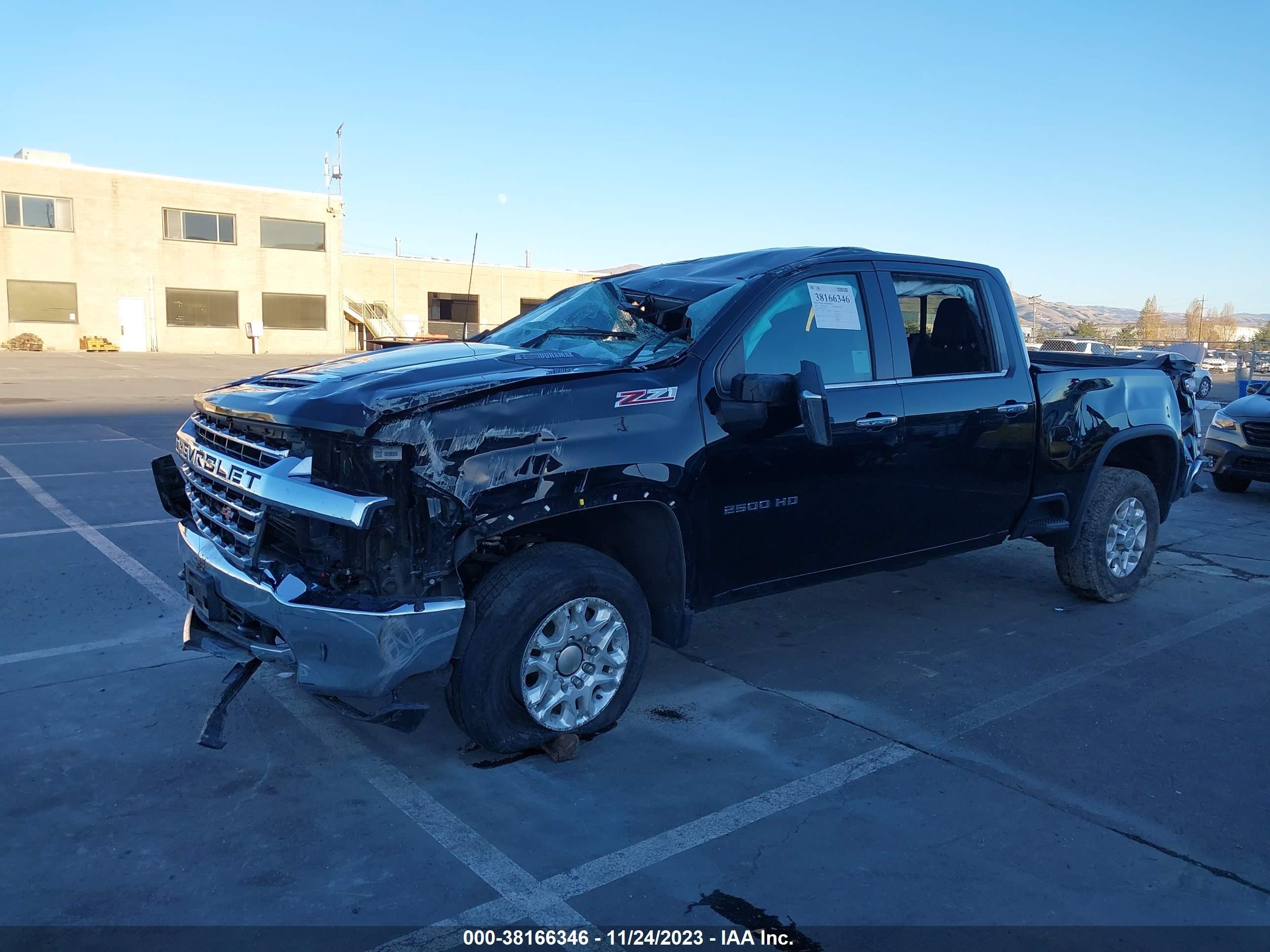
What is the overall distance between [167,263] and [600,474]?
42.2m

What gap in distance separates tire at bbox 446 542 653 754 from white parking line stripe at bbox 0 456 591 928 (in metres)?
0.33

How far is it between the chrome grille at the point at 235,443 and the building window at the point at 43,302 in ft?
132

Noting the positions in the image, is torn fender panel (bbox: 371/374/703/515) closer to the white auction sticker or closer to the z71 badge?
the z71 badge

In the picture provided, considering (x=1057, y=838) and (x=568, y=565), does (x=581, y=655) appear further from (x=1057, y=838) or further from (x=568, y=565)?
(x=1057, y=838)

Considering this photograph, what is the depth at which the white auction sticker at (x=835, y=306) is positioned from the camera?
4.63m

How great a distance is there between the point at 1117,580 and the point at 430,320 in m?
52.1

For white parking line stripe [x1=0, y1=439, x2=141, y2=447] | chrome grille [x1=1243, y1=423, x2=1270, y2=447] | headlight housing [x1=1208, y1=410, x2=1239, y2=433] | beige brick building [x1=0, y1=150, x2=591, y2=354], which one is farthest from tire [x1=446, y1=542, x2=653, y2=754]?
beige brick building [x1=0, y1=150, x2=591, y2=354]

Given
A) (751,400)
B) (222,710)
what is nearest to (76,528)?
(222,710)

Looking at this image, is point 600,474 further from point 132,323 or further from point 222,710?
point 132,323

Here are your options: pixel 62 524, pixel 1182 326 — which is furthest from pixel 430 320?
pixel 1182 326

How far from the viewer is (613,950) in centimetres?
274

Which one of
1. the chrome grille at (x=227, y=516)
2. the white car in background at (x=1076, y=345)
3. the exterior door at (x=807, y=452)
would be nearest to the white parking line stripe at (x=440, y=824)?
the chrome grille at (x=227, y=516)

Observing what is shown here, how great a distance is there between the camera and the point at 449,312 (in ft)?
192

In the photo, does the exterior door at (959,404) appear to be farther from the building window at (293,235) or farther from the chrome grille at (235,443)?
the building window at (293,235)
